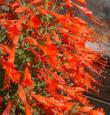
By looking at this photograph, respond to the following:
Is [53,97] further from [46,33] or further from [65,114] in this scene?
[46,33]

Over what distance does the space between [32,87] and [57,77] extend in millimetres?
118

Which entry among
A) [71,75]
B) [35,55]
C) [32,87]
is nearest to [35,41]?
[35,55]

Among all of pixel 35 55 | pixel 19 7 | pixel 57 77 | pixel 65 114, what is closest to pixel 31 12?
pixel 19 7

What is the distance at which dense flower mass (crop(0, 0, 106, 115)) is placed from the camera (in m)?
1.59

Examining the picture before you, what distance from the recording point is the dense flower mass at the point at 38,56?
5.21 ft

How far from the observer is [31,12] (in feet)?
5.38

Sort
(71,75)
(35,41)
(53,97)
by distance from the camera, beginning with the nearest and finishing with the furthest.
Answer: (35,41), (53,97), (71,75)

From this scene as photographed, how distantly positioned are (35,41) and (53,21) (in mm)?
184

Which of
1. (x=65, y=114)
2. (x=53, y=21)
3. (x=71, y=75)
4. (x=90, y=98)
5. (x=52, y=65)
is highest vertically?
(x=53, y=21)

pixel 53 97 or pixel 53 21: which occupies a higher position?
pixel 53 21

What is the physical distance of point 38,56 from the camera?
5.26ft

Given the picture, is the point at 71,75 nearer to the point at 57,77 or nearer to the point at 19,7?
the point at 57,77

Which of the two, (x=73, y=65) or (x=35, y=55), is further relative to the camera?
(x=73, y=65)

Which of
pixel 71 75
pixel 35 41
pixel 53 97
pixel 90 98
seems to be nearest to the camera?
pixel 35 41
